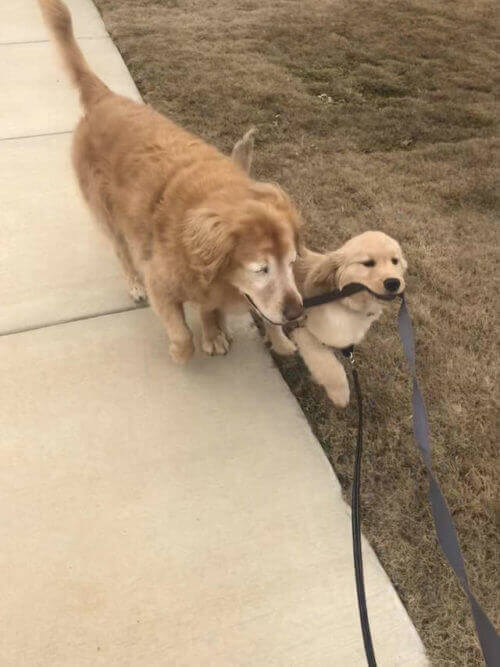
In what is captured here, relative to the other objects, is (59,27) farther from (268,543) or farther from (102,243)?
(268,543)

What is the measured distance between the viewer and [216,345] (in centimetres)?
275

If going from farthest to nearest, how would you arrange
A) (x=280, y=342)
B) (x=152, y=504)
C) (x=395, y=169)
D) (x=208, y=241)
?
(x=395, y=169) → (x=280, y=342) → (x=152, y=504) → (x=208, y=241)

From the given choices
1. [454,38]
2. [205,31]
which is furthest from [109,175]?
[454,38]

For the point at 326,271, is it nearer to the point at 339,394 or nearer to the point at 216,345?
the point at 339,394

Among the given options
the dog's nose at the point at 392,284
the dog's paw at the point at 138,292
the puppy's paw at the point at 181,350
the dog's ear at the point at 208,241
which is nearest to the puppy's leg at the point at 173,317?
the puppy's paw at the point at 181,350

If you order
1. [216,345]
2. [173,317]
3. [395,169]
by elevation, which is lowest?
[216,345]

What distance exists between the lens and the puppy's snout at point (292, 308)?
207cm

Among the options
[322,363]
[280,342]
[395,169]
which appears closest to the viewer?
[322,363]

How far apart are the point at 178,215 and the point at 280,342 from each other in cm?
87

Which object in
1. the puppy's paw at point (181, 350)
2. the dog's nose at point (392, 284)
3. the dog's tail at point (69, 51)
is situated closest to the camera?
the dog's nose at point (392, 284)

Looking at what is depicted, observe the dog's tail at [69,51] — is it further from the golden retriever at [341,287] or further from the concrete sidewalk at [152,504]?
the golden retriever at [341,287]

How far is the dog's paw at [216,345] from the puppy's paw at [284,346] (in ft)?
0.87

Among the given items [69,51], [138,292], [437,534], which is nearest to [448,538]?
[437,534]

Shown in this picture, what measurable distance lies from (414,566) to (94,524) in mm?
1264
